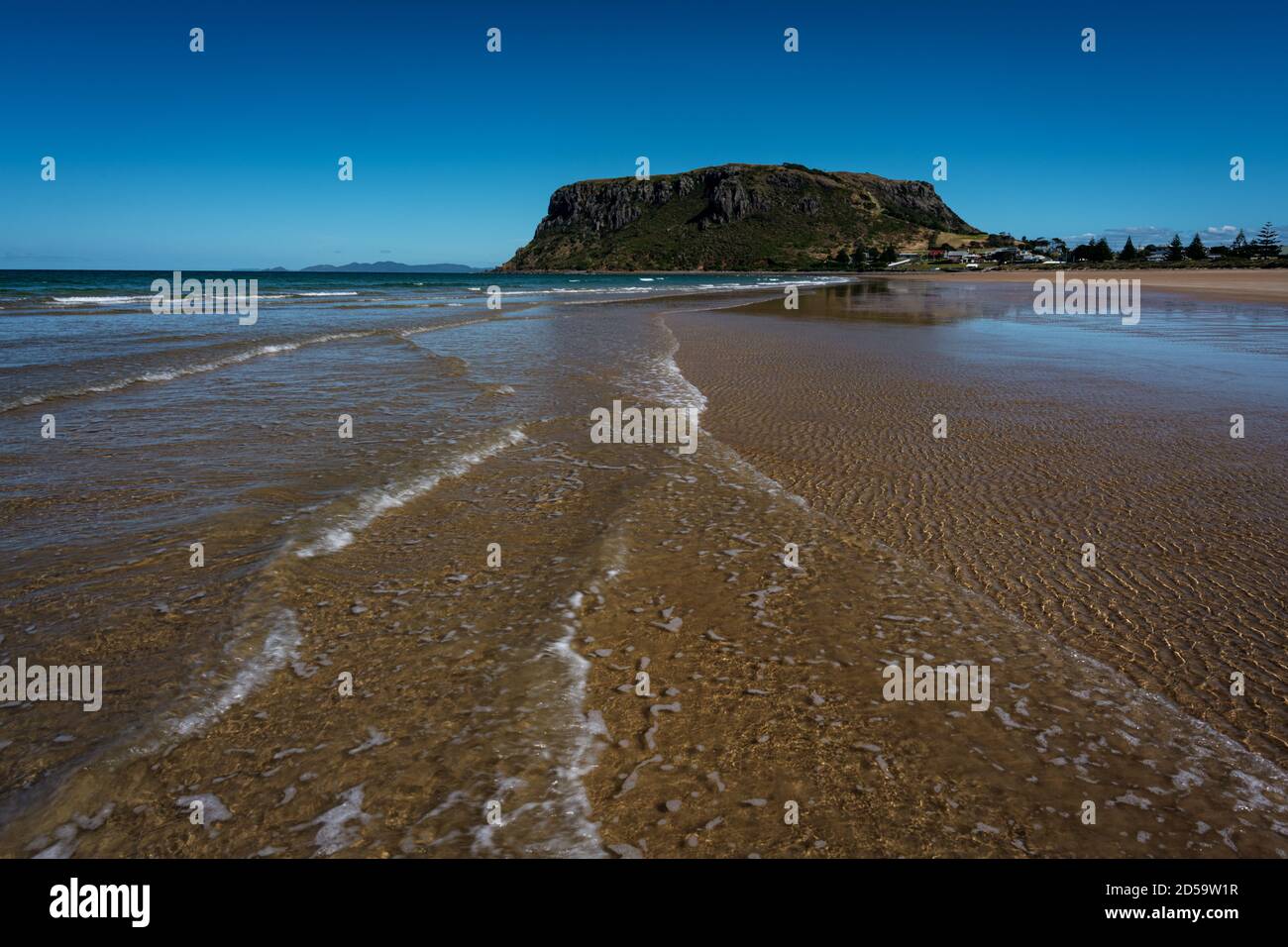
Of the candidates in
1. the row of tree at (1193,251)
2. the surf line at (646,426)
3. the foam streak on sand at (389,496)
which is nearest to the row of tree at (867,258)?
the row of tree at (1193,251)

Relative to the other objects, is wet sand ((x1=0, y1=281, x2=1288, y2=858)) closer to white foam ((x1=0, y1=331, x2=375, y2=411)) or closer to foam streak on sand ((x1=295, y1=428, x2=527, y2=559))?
foam streak on sand ((x1=295, y1=428, x2=527, y2=559))

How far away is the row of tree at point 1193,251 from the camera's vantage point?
10781 centimetres

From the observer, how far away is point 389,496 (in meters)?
7.36

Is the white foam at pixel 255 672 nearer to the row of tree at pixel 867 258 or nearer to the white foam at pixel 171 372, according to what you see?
the white foam at pixel 171 372


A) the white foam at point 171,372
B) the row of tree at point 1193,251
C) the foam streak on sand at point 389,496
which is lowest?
the foam streak on sand at point 389,496

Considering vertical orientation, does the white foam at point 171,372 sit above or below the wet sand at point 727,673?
above

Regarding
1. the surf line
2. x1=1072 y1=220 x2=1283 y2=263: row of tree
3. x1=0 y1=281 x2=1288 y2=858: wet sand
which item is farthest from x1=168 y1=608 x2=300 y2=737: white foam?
x1=1072 y1=220 x2=1283 y2=263: row of tree

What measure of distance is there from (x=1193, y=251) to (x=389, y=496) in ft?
452

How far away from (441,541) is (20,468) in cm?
580

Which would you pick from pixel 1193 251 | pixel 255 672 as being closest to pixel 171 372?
pixel 255 672

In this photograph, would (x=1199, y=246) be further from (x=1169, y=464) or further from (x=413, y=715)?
(x=413, y=715)

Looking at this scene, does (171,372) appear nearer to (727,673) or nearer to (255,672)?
(255,672)

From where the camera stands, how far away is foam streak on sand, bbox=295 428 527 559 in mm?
→ 6113

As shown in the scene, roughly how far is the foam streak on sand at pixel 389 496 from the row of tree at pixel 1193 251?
130 m
